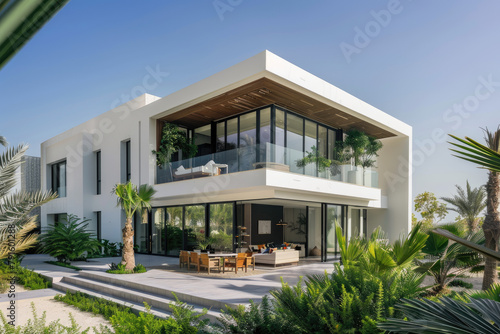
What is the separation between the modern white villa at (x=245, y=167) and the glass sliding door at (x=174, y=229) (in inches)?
1.9

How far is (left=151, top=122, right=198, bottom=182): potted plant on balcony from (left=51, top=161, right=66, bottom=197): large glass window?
1000cm

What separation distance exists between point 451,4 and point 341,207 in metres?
9.98

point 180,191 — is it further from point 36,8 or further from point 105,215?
point 36,8

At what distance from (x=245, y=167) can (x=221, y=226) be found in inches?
132

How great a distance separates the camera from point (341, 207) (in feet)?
57.4

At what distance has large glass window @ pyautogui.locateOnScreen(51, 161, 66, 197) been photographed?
23.6 metres

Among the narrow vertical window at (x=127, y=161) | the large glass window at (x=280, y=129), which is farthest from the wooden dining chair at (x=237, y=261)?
the narrow vertical window at (x=127, y=161)

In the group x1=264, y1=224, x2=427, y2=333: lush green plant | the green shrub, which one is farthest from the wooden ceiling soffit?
x1=264, y1=224, x2=427, y2=333: lush green plant

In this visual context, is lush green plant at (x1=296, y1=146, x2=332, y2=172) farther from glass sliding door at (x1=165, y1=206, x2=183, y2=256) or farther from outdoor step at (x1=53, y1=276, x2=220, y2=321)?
outdoor step at (x1=53, y1=276, x2=220, y2=321)

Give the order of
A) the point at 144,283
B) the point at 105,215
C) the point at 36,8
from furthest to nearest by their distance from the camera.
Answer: the point at 105,215 → the point at 144,283 → the point at 36,8

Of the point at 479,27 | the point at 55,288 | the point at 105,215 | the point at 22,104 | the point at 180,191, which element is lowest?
the point at 55,288

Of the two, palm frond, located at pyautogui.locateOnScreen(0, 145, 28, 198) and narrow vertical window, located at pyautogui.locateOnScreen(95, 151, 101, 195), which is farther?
narrow vertical window, located at pyautogui.locateOnScreen(95, 151, 101, 195)

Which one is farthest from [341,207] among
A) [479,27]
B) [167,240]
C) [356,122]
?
[479,27]

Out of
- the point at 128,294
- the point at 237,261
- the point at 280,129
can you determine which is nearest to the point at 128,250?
the point at 128,294
